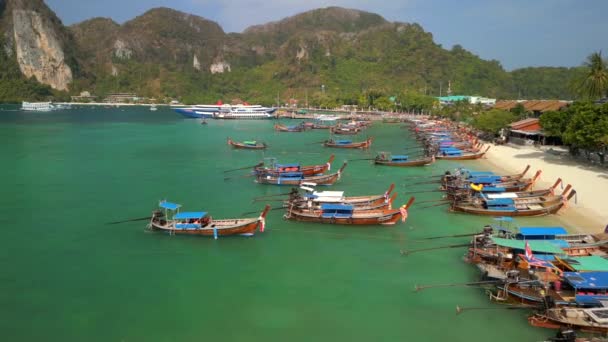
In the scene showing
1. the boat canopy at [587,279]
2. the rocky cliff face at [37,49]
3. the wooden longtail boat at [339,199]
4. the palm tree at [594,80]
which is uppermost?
the rocky cliff face at [37,49]

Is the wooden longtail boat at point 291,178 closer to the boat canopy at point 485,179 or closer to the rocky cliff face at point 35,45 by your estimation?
the boat canopy at point 485,179

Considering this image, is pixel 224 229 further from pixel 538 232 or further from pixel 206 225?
pixel 538 232

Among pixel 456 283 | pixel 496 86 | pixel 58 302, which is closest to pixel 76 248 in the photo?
pixel 58 302

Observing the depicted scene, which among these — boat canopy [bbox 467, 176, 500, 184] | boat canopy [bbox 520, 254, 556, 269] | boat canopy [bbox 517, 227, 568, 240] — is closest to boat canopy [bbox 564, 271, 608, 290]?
boat canopy [bbox 520, 254, 556, 269]

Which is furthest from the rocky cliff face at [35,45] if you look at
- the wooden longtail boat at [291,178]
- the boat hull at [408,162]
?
the wooden longtail boat at [291,178]

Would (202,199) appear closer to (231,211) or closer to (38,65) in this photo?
(231,211)

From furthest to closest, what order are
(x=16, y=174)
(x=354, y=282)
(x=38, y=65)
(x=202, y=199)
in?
1. (x=38, y=65)
2. (x=16, y=174)
3. (x=202, y=199)
4. (x=354, y=282)
